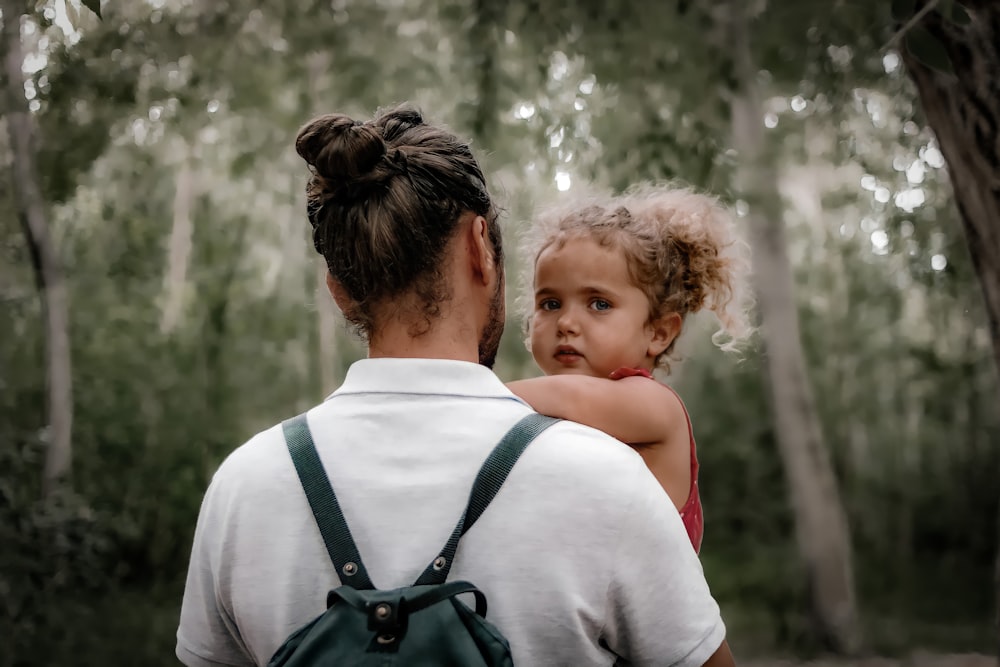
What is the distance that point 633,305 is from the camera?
2.04 meters

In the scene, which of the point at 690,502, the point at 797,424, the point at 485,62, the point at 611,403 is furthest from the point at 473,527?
the point at 797,424

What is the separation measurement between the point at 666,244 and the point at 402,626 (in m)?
1.28

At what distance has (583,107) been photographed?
7.10 metres

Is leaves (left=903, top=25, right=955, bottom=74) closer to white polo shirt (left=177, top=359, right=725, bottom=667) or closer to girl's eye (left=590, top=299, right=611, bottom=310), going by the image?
girl's eye (left=590, top=299, right=611, bottom=310)

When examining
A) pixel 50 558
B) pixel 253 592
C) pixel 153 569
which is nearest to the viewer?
pixel 253 592

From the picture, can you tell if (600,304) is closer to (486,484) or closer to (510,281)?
(486,484)

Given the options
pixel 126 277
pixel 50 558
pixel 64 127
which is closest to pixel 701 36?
pixel 64 127

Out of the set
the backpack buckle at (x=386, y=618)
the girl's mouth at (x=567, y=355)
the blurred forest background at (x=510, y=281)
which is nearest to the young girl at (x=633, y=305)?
the girl's mouth at (x=567, y=355)

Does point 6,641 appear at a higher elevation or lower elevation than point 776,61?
lower

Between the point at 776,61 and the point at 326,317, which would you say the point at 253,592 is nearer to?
the point at 776,61

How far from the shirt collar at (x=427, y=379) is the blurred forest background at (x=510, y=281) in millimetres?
2913

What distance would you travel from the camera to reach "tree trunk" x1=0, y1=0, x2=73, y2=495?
6.93 m

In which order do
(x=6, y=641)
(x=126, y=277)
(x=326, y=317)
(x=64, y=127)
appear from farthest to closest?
1. (x=326, y=317)
2. (x=126, y=277)
3. (x=64, y=127)
4. (x=6, y=641)

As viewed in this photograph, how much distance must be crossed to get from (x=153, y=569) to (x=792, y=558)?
6.18 m
